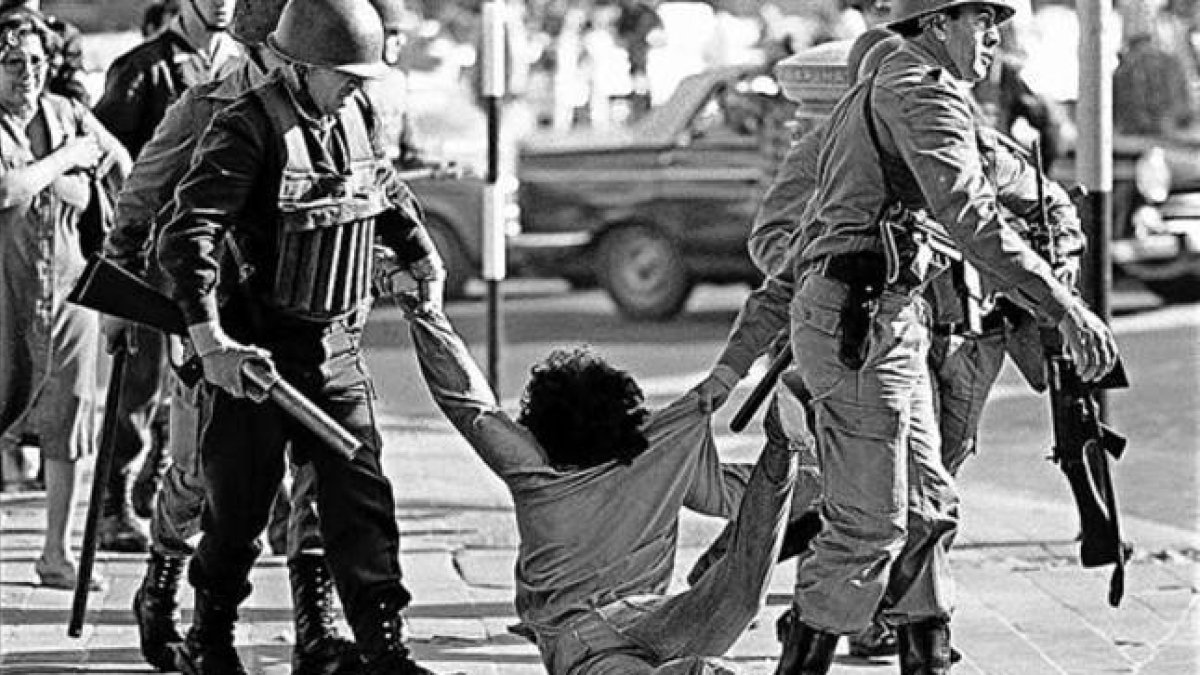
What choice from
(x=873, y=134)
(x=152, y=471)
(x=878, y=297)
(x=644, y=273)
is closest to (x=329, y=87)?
(x=873, y=134)

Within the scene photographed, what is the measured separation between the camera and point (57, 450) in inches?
→ 388

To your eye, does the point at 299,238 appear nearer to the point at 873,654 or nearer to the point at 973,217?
the point at 973,217

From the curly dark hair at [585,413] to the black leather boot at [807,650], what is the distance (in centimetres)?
64

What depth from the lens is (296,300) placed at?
7340mm

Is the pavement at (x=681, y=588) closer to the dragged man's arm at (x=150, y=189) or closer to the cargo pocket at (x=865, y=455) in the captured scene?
the dragged man's arm at (x=150, y=189)

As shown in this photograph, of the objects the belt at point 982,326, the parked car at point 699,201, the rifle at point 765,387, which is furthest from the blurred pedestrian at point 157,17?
the parked car at point 699,201

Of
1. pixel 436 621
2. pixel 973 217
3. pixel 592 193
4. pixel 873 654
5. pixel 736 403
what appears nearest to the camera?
pixel 973 217

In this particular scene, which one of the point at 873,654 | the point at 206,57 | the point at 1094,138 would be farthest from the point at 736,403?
the point at 873,654

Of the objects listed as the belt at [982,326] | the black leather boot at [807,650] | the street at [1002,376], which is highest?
the belt at [982,326]

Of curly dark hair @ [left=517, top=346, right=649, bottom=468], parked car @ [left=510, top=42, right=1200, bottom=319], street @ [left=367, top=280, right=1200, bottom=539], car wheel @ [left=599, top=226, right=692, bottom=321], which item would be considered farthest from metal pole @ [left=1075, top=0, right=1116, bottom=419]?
car wheel @ [left=599, top=226, right=692, bottom=321]

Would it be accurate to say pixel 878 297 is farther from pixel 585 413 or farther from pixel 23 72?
pixel 23 72

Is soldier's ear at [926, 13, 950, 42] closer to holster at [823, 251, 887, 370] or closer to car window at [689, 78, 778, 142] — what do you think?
holster at [823, 251, 887, 370]

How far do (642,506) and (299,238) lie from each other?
109 centimetres

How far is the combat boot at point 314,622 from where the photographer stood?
8023mm
